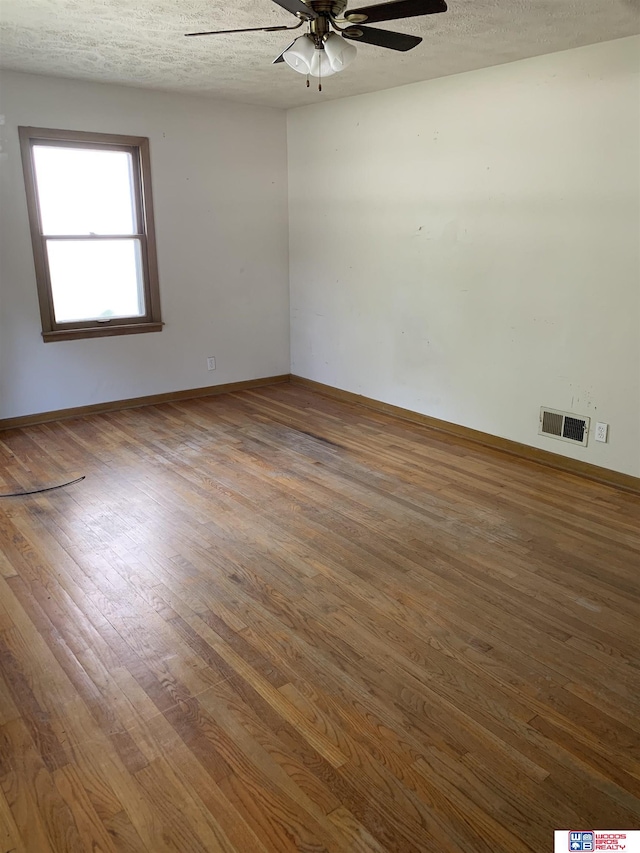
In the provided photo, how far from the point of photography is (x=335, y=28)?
2477 mm

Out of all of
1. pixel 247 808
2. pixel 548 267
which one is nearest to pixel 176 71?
pixel 548 267

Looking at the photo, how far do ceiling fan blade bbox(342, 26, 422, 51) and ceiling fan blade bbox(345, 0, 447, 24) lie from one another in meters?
0.08

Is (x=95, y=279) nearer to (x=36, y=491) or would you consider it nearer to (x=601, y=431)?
(x=36, y=491)

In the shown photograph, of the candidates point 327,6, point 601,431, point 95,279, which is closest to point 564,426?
point 601,431

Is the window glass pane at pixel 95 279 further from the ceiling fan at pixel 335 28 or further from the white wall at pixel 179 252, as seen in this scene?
the ceiling fan at pixel 335 28

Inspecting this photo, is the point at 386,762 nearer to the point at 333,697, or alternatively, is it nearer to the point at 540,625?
the point at 333,697

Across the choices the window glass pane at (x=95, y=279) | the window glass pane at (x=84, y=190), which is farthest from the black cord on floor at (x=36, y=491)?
the window glass pane at (x=84, y=190)

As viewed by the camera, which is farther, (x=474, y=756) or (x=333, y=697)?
(x=333, y=697)

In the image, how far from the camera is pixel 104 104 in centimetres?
482

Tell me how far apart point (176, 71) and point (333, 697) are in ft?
13.6

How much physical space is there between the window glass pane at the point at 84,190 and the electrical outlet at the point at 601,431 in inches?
155

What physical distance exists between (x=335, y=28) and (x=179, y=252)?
3.28 m

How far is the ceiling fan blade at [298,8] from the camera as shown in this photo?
2168 mm

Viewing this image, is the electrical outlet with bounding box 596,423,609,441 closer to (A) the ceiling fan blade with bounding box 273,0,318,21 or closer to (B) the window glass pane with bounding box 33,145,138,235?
(A) the ceiling fan blade with bounding box 273,0,318,21
